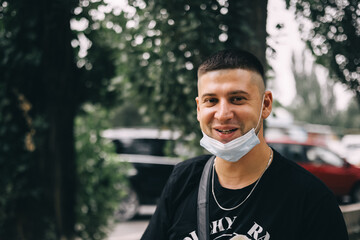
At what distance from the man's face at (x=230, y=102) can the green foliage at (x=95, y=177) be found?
3.08 metres

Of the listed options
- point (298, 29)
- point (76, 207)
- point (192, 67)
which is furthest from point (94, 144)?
point (298, 29)

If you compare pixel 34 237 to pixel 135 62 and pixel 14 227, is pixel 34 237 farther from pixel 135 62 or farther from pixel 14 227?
pixel 135 62

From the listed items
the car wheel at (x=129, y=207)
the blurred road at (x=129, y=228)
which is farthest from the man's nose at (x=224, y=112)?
the car wheel at (x=129, y=207)

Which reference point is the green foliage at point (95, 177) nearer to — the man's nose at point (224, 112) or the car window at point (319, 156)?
the man's nose at point (224, 112)

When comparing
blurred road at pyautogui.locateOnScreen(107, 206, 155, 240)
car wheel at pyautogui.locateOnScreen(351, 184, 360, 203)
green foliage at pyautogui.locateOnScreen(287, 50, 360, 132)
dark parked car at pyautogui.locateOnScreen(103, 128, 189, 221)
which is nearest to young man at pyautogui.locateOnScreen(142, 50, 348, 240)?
blurred road at pyautogui.locateOnScreen(107, 206, 155, 240)

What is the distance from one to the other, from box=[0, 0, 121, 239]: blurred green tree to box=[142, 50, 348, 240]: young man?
2.48 metres

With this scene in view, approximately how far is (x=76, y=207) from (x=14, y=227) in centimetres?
67

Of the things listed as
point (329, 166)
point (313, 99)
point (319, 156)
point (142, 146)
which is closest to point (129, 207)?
point (142, 146)

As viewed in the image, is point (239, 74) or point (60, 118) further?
point (60, 118)

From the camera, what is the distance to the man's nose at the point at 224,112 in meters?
1.61

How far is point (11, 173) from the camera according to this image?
12.8 ft

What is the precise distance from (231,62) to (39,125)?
111 inches

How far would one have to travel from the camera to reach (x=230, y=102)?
1629 mm

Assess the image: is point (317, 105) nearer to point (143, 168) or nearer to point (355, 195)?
point (355, 195)
